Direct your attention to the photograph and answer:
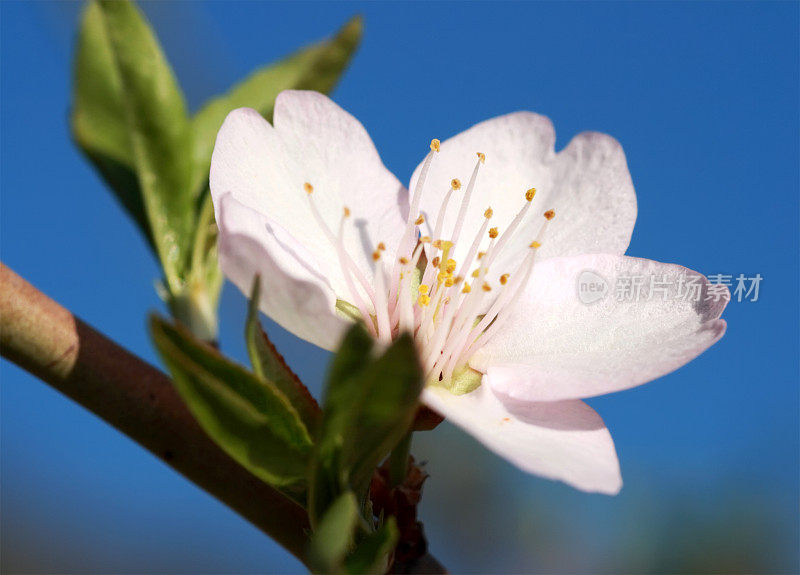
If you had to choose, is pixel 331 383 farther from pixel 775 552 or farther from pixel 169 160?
pixel 775 552

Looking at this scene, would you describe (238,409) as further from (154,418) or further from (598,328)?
(598,328)

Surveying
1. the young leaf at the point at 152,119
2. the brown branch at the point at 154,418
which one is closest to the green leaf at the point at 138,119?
the young leaf at the point at 152,119

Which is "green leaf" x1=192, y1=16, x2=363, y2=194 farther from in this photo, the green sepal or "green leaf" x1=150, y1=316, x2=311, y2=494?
"green leaf" x1=150, y1=316, x2=311, y2=494

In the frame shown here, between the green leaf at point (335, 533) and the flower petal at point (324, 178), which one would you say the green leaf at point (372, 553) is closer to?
the green leaf at point (335, 533)

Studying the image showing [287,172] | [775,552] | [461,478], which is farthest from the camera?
[461,478]

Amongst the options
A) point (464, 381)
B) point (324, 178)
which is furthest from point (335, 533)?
point (324, 178)

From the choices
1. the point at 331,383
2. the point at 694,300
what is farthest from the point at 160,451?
the point at 694,300
